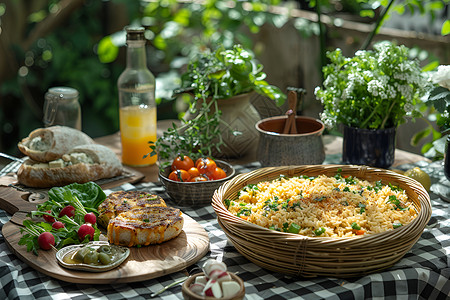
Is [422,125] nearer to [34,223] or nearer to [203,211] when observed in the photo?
[203,211]

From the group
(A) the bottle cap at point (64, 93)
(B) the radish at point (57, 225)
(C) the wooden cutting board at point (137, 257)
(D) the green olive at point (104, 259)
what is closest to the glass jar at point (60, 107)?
(A) the bottle cap at point (64, 93)

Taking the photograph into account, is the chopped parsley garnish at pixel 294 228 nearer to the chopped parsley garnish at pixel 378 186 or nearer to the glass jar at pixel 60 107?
the chopped parsley garnish at pixel 378 186

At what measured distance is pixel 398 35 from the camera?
383cm

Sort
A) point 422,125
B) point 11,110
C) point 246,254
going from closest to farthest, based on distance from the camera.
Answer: point 246,254 → point 422,125 → point 11,110

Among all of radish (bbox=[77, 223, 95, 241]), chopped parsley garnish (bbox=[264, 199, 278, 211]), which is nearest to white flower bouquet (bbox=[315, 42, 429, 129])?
chopped parsley garnish (bbox=[264, 199, 278, 211])

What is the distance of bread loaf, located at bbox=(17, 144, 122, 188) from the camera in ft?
6.51

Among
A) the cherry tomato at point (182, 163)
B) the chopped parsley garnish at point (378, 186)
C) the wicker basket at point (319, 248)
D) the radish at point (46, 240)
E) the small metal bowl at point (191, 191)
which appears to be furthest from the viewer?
the cherry tomato at point (182, 163)

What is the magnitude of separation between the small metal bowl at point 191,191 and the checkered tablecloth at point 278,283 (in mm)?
289

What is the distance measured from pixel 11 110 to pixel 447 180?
394 cm

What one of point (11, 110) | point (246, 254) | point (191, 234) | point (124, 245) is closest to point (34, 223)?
point (124, 245)

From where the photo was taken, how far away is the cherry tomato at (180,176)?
1901 millimetres

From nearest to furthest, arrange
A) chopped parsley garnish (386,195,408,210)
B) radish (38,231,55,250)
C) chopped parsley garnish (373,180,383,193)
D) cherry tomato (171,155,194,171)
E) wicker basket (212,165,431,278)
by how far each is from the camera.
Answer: wicker basket (212,165,431,278) → radish (38,231,55,250) → chopped parsley garnish (386,195,408,210) → chopped parsley garnish (373,180,383,193) → cherry tomato (171,155,194,171)

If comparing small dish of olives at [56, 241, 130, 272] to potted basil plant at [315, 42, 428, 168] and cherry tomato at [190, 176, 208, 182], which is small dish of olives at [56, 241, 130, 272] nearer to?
cherry tomato at [190, 176, 208, 182]

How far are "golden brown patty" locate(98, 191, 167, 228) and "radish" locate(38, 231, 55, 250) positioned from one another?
19cm
